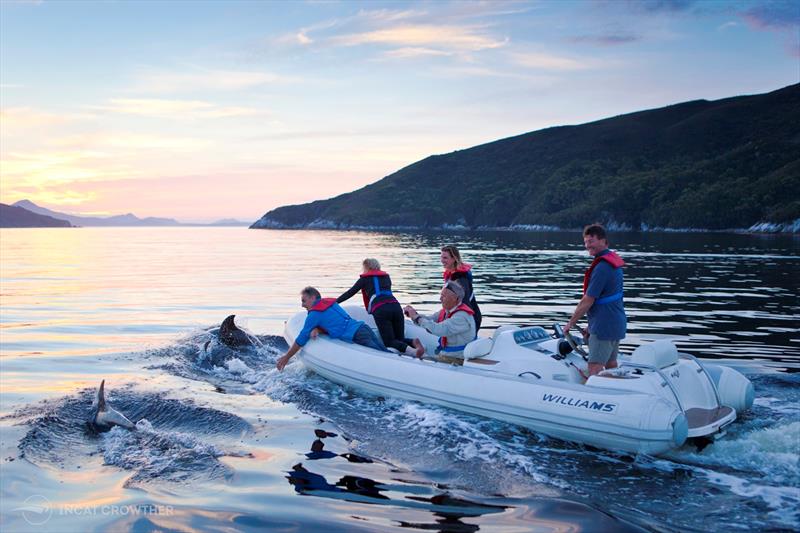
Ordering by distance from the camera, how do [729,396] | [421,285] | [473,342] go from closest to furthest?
[729,396], [473,342], [421,285]

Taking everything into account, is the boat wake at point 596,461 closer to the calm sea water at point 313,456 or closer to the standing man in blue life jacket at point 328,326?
the calm sea water at point 313,456

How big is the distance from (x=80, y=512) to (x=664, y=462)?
18.3ft

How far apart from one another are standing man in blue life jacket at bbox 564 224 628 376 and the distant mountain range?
8268cm

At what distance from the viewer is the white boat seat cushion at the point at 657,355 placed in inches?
305

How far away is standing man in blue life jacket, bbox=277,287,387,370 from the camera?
1057 centimetres

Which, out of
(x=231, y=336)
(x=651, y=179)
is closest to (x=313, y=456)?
(x=231, y=336)

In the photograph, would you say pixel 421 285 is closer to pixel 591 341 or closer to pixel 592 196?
pixel 591 341

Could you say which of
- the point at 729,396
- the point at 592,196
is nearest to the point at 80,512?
the point at 729,396

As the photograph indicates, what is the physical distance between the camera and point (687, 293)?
21969 millimetres

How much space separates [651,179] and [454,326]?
143393 millimetres

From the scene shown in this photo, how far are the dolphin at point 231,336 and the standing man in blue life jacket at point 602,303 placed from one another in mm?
7325

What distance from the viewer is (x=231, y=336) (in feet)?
43.3

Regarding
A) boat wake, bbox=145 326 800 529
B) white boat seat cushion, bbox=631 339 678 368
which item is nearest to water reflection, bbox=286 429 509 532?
boat wake, bbox=145 326 800 529

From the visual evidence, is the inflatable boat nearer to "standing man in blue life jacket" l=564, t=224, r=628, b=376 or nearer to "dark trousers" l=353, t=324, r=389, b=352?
"standing man in blue life jacket" l=564, t=224, r=628, b=376
